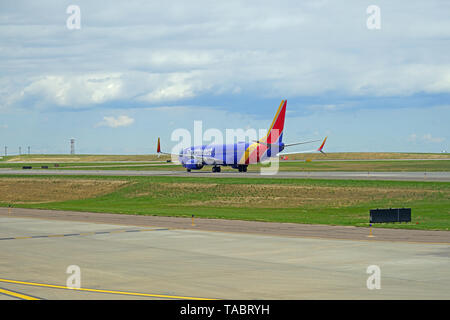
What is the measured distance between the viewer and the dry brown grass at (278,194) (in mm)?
57844

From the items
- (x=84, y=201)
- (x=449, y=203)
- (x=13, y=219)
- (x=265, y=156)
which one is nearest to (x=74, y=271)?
(x=13, y=219)

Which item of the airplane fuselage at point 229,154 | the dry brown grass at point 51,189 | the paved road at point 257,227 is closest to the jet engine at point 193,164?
the airplane fuselage at point 229,154

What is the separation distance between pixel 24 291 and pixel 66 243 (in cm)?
1275

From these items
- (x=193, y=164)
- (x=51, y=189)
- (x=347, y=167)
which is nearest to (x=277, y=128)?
(x=193, y=164)

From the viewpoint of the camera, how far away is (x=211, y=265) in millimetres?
24141

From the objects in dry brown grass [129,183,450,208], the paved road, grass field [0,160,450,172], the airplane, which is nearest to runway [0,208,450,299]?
the paved road

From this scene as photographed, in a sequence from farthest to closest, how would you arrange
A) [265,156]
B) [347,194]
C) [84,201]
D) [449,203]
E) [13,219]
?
[265,156]
[84,201]
[347,194]
[449,203]
[13,219]

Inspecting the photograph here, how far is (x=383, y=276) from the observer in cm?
2105

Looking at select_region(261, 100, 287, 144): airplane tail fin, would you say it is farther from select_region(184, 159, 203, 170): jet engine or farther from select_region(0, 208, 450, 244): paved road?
select_region(0, 208, 450, 244): paved road

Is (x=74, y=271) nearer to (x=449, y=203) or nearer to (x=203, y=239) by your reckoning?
(x=203, y=239)

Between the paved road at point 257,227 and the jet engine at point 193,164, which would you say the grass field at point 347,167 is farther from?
the paved road at point 257,227

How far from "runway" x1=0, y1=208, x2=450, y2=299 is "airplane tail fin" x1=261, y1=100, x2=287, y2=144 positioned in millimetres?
58388

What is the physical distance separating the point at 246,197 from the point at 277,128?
106 ft
